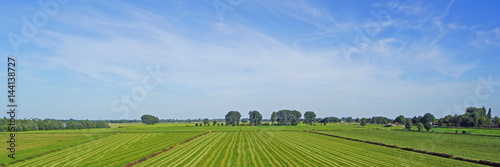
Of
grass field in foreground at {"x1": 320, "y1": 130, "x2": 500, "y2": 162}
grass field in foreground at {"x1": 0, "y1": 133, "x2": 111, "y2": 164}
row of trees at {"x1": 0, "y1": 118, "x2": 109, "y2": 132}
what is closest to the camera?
grass field in foreground at {"x1": 320, "y1": 130, "x2": 500, "y2": 162}

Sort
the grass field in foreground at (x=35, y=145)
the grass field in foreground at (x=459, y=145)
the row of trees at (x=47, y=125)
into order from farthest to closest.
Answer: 1. the row of trees at (x=47, y=125)
2. the grass field in foreground at (x=35, y=145)
3. the grass field in foreground at (x=459, y=145)

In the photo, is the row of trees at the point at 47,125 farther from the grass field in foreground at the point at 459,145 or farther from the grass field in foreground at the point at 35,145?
the grass field in foreground at the point at 459,145

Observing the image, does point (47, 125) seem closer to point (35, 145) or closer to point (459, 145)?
point (35, 145)

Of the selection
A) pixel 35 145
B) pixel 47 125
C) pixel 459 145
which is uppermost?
pixel 47 125

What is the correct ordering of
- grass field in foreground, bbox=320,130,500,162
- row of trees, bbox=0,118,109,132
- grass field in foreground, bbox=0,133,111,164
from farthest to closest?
row of trees, bbox=0,118,109,132, grass field in foreground, bbox=0,133,111,164, grass field in foreground, bbox=320,130,500,162

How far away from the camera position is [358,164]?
117ft

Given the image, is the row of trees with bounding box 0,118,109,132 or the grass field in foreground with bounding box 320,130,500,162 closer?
the grass field in foreground with bounding box 320,130,500,162

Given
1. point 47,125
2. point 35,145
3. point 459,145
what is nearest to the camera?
point 459,145

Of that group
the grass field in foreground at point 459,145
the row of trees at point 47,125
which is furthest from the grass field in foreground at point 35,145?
the grass field in foreground at point 459,145

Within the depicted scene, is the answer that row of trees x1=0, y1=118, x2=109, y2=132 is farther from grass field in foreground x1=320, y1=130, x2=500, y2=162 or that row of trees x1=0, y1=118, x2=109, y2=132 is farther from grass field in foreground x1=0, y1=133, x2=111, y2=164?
grass field in foreground x1=320, y1=130, x2=500, y2=162

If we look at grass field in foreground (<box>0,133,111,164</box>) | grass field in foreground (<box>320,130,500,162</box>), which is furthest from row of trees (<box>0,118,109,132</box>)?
grass field in foreground (<box>320,130,500,162</box>)

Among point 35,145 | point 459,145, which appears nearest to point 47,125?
point 35,145

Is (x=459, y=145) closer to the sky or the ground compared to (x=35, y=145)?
closer to the ground

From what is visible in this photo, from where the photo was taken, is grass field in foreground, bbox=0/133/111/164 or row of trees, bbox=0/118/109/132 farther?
row of trees, bbox=0/118/109/132
